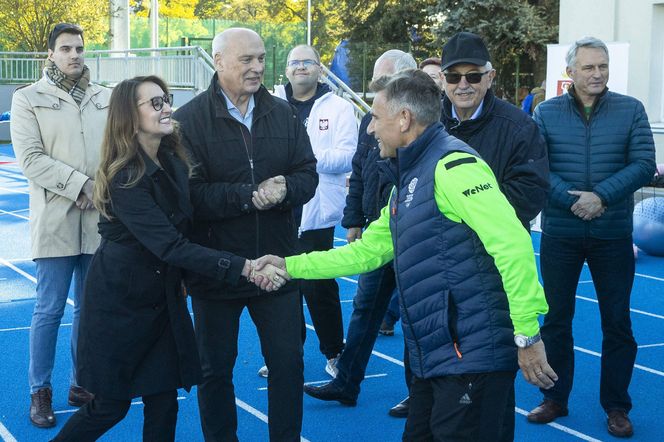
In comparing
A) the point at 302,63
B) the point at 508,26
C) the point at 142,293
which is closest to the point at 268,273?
the point at 142,293

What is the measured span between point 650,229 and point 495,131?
766 cm

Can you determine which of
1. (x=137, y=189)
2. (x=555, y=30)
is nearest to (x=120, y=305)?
(x=137, y=189)

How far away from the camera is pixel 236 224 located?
4.96m

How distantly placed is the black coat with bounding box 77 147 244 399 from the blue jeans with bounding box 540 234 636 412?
218 centimetres

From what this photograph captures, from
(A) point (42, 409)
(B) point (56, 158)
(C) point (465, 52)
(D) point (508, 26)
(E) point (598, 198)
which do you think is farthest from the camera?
(D) point (508, 26)

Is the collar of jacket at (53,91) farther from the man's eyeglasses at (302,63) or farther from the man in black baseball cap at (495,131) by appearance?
the man in black baseball cap at (495,131)

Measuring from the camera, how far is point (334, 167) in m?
6.93

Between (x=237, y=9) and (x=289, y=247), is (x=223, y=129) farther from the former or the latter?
(x=237, y=9)

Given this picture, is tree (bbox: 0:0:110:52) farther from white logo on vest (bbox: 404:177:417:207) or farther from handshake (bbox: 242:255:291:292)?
white logo on vest (bbox: 404:177:417:207)

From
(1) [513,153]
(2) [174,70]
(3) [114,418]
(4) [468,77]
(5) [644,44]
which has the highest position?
(5) [644,44]

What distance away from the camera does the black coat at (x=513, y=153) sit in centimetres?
489

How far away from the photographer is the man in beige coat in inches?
233

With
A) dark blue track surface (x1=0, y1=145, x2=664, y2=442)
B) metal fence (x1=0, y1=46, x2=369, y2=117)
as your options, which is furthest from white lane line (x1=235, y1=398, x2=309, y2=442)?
metal fence (x1=0, y1=46, x2=369, y2=117)

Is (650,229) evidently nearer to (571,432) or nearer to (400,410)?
(571,432)
